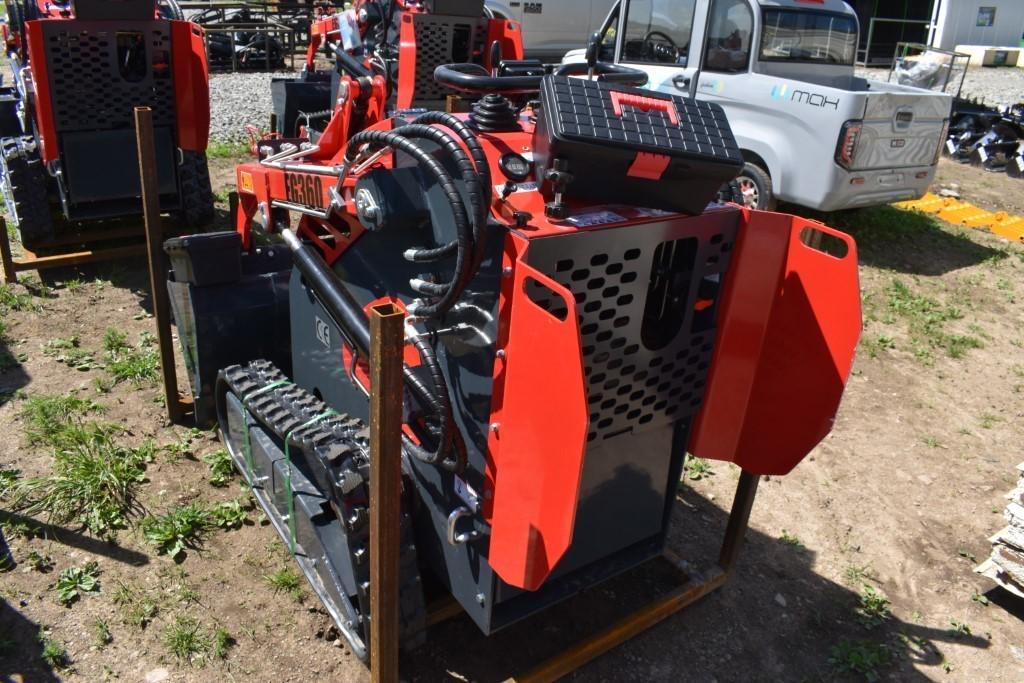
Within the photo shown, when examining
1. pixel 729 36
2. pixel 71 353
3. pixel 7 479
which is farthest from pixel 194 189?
pixel 729 36

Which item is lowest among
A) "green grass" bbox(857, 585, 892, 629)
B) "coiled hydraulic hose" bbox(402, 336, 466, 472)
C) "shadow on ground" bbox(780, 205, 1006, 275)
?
"green grass" bbox(857, 585, 892, 629)

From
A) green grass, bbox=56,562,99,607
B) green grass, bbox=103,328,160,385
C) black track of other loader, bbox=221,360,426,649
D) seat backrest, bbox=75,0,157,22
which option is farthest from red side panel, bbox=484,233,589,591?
seat backrest, bbox=75,0,157,22

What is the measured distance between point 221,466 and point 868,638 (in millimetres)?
3032

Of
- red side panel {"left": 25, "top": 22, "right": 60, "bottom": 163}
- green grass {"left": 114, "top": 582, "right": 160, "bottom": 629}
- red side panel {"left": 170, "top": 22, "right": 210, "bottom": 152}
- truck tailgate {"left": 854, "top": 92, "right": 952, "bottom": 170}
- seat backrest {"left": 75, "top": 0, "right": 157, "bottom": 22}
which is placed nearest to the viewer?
green grass {"left": 114, "top": 582, "right": 160, "bottom": 629}

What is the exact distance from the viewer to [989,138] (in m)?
11.9

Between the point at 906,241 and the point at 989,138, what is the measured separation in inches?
187

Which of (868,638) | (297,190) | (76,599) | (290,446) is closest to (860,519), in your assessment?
(868,638)

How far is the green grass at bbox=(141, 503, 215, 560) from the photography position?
11.7 feet

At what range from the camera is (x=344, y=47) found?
315 inches

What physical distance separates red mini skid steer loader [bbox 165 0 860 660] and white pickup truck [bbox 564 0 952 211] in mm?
4511

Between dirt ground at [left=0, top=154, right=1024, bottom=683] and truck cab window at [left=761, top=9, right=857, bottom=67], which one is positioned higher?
truck cab window at [left=761, top=9, right=857, bottom=67]

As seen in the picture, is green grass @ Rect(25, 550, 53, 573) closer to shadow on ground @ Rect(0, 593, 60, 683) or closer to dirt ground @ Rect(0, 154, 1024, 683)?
dirt ground @ Rect(0, 154, 1024, 683)

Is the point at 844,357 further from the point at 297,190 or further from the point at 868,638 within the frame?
the point at 297,190

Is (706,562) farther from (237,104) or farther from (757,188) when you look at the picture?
(237,104)
